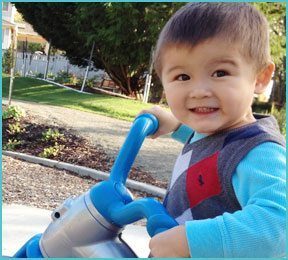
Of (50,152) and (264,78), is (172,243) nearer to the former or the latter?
(264,78)

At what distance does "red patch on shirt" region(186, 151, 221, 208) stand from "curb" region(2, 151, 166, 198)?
12.3 ft

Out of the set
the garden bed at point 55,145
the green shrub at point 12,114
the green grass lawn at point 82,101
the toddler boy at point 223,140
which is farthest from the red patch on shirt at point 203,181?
the green grass lawn at point 82,101

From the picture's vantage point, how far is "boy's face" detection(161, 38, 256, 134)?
46.9 inches

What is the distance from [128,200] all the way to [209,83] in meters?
0.37

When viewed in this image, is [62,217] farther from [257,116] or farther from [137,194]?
[137,194]

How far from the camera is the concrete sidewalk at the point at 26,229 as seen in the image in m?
2.96

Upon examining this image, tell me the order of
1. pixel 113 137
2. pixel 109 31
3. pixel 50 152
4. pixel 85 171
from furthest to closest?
pixel 109 31
pixel 113 137
pixel 50 152
pixel 85 171

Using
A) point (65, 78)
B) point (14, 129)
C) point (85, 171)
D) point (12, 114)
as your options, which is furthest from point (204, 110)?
point (65, 78)

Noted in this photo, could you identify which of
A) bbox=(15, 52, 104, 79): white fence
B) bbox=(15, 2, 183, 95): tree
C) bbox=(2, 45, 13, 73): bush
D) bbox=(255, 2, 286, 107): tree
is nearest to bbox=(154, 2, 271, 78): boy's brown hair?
bbox=(2, 45, 13, 73): bush

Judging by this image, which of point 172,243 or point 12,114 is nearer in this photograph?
point 172,243

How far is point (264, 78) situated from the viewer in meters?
1.35

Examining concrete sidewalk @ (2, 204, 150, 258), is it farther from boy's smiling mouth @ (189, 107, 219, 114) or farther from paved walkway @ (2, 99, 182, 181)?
paved walkway @ (2, 99, 182, 181)

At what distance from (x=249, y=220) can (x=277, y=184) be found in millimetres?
104

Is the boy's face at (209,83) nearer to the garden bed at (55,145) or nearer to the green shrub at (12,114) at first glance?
the garden bed at (55,145)
